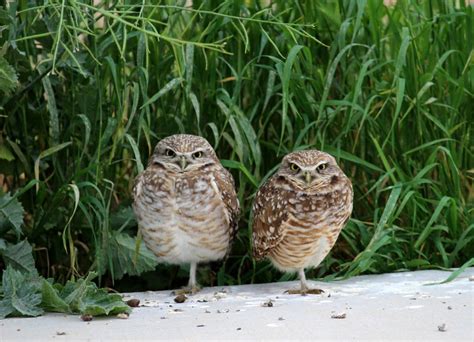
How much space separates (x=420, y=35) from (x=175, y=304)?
174 cm

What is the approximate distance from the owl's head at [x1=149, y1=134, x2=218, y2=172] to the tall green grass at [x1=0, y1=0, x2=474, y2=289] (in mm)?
103

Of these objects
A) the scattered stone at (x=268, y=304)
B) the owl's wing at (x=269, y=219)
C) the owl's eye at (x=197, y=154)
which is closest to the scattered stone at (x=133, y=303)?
the scattered stone at (x=268, y=304)

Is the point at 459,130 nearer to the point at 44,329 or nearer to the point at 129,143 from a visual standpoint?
the point at 129,143

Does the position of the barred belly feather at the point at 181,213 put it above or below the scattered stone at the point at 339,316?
above

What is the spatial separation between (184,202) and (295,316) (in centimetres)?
92

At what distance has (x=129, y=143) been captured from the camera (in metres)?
5.25

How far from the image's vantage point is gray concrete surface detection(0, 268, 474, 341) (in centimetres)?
398

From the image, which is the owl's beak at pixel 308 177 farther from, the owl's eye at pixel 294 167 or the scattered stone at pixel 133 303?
the scattered stone at pixel 133 303

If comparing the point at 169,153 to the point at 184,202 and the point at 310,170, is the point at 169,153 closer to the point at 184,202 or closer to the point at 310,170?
the point at 184,202

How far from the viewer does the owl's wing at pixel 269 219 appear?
4949mm

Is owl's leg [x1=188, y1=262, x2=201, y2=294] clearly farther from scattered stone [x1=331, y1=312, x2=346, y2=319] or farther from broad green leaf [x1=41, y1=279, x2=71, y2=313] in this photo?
scattered stone [x1=331, y1=312, x2=346, y2=319]

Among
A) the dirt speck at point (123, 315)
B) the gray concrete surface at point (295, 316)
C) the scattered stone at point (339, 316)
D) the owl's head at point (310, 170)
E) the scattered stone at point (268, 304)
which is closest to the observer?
the gray concrete surface at point (295, 316)

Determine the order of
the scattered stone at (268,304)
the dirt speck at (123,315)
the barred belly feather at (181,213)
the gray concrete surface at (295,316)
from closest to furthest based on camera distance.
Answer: the gray concrete surface at (295,316)
the dirt speck at (123,315)
the scattered stone at (268,304)
the barred belly feather at (181,213)

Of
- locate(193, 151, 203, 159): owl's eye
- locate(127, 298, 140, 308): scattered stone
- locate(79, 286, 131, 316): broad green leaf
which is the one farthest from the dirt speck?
locate(193, 151, 203, 159): owl's eye
